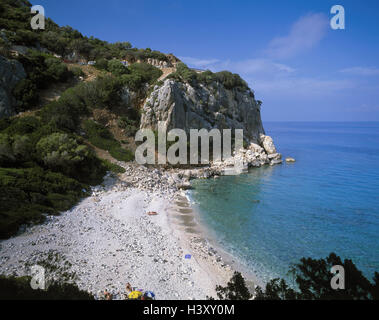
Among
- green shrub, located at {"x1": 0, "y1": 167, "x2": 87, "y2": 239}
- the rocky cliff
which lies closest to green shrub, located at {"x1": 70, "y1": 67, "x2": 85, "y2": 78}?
the rocky cliff

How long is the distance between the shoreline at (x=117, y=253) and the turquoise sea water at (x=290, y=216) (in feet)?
9.37

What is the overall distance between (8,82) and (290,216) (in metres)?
34.1

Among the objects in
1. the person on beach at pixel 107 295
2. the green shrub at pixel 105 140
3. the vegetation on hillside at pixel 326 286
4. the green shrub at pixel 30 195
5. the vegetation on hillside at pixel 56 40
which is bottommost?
the person on beach at pixel 107 295

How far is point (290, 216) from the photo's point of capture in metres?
19.0

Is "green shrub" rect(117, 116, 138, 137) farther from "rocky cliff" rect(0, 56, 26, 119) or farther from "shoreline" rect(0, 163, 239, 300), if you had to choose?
"shoreline" rect(0, 163, 239, 300)

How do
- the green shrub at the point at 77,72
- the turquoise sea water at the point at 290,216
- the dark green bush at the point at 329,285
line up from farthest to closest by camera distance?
the green shrub at the point at 77,72
the turquoise sea water at the point at 290,216
the dark green bush at the point at 329,285

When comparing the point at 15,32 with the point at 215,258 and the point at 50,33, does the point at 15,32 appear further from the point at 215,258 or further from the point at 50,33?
the point at 215,258

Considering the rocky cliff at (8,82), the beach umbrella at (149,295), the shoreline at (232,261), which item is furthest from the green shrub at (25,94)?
the beach umbrella at (149,295)

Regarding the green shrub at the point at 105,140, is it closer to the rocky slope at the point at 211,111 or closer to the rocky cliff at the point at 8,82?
the rocky slope at the point at 211,111

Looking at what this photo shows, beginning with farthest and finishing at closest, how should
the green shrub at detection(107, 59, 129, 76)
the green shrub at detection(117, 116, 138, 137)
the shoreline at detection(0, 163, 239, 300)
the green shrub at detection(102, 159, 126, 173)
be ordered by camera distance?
the green shrub at detection(107, 59, 129, 76) → the green shrub at detection(117, 116, 138, 137) → the green shrub at detection(102, 159, 126, 173) → the shoreline at detection(0, 163, 239, 300)

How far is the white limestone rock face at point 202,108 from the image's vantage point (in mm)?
32219

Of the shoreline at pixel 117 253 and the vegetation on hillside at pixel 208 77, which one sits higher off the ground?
the vegetation on hillside at pixel 208 77

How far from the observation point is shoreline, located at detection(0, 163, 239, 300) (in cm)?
952

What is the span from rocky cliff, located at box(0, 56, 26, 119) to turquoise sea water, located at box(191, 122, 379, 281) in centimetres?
2293
